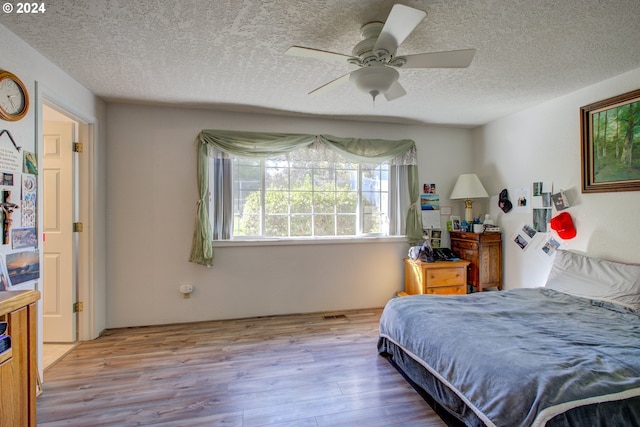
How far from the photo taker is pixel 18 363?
1.25 meters

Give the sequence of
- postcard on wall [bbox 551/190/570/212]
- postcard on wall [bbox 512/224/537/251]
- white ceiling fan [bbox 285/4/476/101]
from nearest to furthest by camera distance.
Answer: white ceiling fan [bbox 285/4/476/101], postcard on wall [bbox 551/190/570/212], postcard on wall [bbox 512/224/537/251]

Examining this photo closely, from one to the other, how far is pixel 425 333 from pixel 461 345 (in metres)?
0.28

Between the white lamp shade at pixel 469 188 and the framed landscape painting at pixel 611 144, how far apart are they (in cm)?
103

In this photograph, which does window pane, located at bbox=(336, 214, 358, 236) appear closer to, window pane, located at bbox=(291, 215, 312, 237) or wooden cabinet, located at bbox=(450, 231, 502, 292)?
window pane, located at bbox=(291, 215, 312, 237)

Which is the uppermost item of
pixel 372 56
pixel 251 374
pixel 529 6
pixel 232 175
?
pixel 529 6

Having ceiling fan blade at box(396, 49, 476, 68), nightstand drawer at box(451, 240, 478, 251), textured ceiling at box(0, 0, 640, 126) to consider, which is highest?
textured ceiling at box(0, 0, 640, 126)

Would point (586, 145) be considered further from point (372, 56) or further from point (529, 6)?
point (372, 56)

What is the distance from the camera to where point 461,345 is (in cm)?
164

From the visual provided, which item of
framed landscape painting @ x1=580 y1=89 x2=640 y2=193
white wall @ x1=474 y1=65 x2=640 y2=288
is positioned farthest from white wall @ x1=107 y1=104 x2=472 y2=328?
framed landscape painting @ x1=580 y1=89 x2=640 y2=193

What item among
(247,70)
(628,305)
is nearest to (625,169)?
(628,305)

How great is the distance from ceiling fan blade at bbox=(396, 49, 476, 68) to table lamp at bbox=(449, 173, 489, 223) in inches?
86.2

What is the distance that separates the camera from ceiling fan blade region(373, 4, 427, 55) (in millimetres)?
1274

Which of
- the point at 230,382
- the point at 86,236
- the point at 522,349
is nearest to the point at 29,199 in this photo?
the point at 86,236

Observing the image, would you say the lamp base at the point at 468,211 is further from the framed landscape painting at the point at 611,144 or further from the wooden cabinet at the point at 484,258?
the framed landscape painting at the point at 611,144
